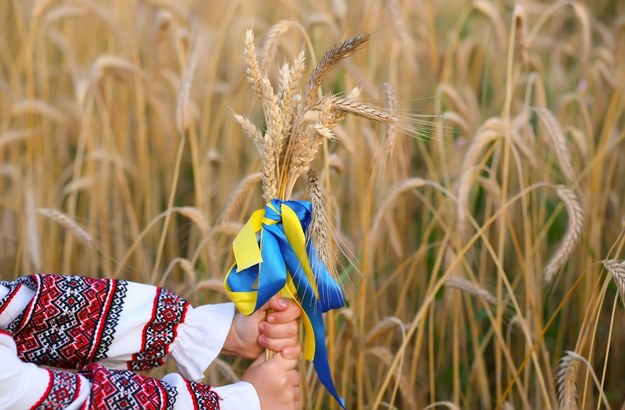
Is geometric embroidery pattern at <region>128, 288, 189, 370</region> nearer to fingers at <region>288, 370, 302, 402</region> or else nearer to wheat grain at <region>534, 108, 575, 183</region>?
fingers at <region>288, 370, 302, 402</region>

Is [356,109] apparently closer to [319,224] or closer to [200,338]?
[319,224]

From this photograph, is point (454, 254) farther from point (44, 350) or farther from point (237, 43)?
point (237, 43)

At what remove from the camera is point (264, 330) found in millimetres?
1103

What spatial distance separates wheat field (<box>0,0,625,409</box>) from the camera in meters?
1.35

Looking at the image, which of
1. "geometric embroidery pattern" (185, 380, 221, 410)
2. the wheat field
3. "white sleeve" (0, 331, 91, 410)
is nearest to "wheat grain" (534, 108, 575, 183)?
the wheat field

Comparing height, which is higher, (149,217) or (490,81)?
(490,81)

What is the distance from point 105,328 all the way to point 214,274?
297 millimetres

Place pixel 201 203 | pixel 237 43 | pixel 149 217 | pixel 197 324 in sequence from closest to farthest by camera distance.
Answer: pixel 197 324
pixel 201 203
pixel 149 217
pixel 237 43

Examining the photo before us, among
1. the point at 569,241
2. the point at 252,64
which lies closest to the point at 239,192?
the point at 252,64

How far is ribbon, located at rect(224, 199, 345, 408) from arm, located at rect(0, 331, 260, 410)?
119mm

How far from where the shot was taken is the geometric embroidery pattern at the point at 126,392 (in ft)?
3.29

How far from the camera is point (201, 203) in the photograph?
1.53 m

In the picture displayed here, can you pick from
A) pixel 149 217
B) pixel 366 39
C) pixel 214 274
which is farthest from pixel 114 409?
pixel 149 217

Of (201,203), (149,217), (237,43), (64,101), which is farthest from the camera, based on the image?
(237,43)
